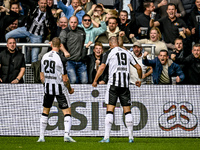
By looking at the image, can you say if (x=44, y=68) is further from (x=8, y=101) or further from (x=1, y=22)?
(x=1, y=22)

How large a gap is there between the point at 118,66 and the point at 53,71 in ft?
4.52

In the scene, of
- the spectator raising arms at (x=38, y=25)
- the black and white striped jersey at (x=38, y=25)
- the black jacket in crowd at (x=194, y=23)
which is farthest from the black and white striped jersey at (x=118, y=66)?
the black jacket in crowd at (x=194, y=23)

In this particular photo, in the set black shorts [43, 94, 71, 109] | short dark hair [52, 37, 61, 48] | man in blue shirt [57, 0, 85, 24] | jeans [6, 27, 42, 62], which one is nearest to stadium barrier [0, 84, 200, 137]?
black shorts [43, 94, 71, 109]

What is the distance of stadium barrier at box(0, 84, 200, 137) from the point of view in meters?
11.6

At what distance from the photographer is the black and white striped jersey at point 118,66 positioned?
9.74 m

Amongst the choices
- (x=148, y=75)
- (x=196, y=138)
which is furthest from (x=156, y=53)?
(x=196, y=138)

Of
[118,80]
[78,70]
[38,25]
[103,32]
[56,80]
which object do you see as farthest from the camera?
[38,25]

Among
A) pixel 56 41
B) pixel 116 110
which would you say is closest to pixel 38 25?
pixel 116 110

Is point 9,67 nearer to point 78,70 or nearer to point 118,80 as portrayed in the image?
point 78,70

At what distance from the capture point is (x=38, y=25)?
13.5 m

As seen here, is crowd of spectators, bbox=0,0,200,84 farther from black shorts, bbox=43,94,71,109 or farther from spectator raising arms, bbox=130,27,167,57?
black shorts, bbox=43,94,71,109

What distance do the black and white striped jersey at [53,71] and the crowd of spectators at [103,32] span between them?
2.25 metres

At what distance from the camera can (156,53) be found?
13.4m

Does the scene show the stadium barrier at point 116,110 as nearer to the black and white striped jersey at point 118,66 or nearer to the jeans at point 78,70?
the jeans at point 78,70
